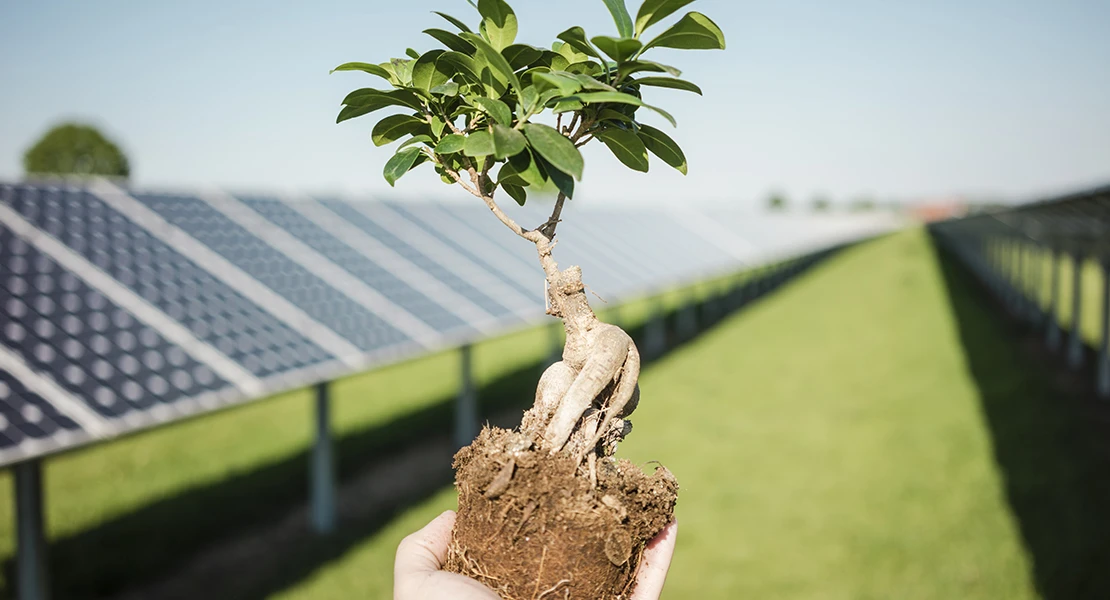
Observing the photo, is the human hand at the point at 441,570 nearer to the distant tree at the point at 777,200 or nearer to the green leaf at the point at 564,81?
the green leaf at the point at 564,81

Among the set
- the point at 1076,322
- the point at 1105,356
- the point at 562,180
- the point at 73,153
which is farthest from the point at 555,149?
the point at 73,153

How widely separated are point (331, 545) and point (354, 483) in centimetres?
168

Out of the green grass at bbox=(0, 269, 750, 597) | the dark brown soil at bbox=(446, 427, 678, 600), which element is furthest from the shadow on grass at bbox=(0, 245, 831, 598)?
the dark brown soil at bbox=(446, 427, 678, 600)

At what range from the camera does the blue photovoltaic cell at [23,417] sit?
10.9 ft

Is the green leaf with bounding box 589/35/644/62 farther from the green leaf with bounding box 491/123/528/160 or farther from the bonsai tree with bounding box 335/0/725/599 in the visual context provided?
the green leaf with bounding box 491/123/528/160

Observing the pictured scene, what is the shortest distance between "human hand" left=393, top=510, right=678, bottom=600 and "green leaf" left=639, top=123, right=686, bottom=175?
38.1 inches

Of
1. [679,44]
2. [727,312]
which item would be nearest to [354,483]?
[679,44]

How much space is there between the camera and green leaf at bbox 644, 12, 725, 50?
168 centimetres

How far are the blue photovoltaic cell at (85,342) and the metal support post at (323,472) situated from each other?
211 centimetres

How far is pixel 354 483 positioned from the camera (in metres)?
8.22

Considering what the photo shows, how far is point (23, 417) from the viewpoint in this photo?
3451 millimetres

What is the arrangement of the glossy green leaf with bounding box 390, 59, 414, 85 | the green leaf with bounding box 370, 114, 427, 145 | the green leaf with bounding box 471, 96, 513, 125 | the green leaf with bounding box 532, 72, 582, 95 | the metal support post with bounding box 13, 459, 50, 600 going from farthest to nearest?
1. the metal support post with bounding box 13, 459, 50, 600
2. the green leaf with bounding box 370, 114, 427, 145
3. the glossy green leaf with bounding box 390, 59, 414, 85
4. the green leaf with bounding box 471, 96, 513, 125
5. the green leaf with bounding box 532, 72, 582, 95

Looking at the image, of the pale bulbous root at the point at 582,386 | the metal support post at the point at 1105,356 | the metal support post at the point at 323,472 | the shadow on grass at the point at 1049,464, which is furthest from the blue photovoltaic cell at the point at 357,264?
the metal support post at the point at 1105,356

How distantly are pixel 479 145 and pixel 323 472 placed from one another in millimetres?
5697
